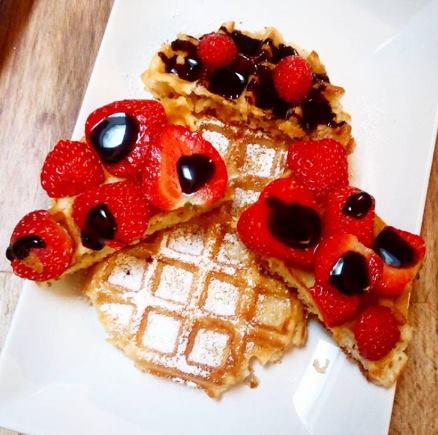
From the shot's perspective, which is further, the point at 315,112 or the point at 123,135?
the point at 315,112

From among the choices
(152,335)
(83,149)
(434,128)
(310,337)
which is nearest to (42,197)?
(83,149)

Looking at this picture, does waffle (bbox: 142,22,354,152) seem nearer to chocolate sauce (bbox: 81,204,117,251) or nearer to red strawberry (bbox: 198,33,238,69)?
red strawberry (bbox: 198,33,238,69)

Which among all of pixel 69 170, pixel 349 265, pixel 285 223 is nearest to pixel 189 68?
pixel 69 170

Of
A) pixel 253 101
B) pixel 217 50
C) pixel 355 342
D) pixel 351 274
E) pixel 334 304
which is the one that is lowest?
pixel 355 342

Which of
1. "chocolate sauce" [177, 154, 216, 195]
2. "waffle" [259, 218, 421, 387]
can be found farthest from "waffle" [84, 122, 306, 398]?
"chocolate sauce" [177, 154, 216, 195]

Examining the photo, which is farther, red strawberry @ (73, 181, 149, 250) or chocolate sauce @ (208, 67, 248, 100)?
chocolate sauce @ (208, 67, 248, 100)

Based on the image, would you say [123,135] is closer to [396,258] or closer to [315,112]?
[315,112]

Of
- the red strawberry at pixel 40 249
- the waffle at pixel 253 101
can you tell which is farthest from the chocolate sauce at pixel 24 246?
the waffle at pixel 253 101

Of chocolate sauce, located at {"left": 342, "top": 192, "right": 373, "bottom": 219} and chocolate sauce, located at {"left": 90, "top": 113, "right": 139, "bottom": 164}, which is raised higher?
chocolate sauce, located at {"left": 342, "top": 192, "right": 373, "bottom": 219}
